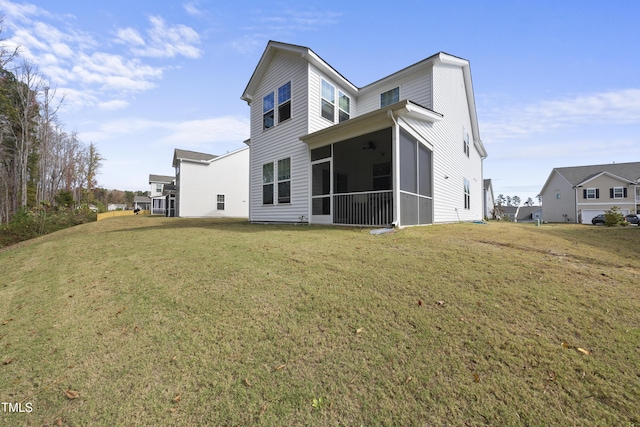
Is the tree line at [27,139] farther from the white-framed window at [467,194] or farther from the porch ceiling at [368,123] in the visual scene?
the white-framed window at [467,194]

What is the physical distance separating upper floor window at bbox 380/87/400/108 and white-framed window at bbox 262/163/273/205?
6.28 m

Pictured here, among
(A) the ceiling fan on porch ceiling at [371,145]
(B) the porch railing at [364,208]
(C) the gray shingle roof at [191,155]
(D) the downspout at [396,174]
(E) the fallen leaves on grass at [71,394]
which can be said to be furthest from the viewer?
A: (C) the gray shingle roof at [191,155]

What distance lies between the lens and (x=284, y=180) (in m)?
11.4

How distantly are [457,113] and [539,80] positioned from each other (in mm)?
3467

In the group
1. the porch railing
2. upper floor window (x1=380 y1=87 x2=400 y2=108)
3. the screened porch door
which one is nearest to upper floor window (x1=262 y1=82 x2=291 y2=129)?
the screened porch door

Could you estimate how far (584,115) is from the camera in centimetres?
1761

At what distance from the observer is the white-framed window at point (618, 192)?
2959 centimetres

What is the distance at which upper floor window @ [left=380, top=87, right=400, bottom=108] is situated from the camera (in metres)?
12.0

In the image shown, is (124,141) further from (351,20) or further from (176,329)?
(176,329)

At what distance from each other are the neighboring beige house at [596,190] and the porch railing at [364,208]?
35.9 metres

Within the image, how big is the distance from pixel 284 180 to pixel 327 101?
13.2 feet

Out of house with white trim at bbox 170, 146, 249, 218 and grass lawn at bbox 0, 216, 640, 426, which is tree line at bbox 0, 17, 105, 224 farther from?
grass lawn at bbox 0, 216, 640, 426

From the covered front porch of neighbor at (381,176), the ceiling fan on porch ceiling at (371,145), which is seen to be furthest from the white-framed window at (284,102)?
the ceiling fan on porch ceiling at (371,145)

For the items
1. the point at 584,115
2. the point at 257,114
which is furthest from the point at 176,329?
the point at 584,115
